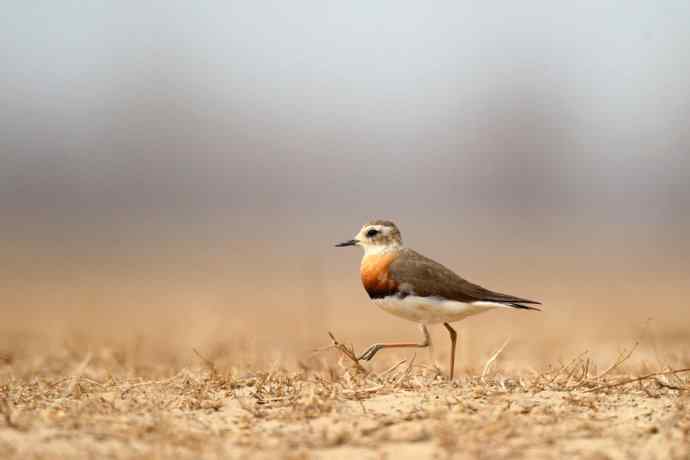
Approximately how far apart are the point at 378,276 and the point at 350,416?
1.94 m

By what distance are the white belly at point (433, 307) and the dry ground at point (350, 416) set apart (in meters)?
0.51

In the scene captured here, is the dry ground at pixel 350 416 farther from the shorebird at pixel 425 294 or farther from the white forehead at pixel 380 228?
the white forehead at pixel 380 228

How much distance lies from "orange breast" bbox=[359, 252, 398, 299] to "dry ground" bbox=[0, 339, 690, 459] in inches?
29.1

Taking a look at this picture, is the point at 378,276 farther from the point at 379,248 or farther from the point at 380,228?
the point at 380,228

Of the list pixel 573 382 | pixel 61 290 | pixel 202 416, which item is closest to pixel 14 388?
pixel 202 416

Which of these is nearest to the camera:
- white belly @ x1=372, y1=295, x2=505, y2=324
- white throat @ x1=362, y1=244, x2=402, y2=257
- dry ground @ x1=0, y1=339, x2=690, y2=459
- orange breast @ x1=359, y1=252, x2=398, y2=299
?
dry ground @ x1=0, y1=339, x2=690, y2=459

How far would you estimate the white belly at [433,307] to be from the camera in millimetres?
6863

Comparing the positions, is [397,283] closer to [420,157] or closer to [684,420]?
[684,420]

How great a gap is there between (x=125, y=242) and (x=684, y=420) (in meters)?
43.1

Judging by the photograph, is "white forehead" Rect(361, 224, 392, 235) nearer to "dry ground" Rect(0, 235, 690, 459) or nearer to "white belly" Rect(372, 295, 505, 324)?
"white belly" Rect(372, 295, 505, 324)

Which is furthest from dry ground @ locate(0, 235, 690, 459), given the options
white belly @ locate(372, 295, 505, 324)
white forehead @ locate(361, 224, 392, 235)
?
white forehead @ locate(361, 224, 392, 235)

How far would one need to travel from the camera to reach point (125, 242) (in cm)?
4669

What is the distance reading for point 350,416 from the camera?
5.32 metres

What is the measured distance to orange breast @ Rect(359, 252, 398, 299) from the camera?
7.02m
